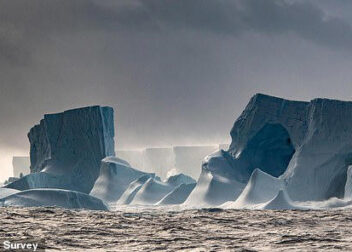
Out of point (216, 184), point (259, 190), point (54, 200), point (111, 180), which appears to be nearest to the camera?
point (54, 200)

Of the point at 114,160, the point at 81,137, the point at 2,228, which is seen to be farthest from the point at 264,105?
the point at 2,228

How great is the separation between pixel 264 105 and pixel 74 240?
2659 cm

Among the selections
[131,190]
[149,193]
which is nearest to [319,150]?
[149,193]

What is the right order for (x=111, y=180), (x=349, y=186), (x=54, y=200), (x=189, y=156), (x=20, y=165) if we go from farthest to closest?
(x=20, y=165), (x=189, y=156), (x=111, y=180), (x=54, y=200), (x=349, y=186)

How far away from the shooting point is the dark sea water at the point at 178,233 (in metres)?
13.4

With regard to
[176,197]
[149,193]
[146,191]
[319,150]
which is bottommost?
[176,197]

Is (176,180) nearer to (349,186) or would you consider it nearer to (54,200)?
(54,200)

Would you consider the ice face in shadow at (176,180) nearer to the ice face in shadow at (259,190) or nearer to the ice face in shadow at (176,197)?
the ice face in shadow at (176,197)

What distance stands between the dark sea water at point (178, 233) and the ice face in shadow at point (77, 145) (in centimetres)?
2917

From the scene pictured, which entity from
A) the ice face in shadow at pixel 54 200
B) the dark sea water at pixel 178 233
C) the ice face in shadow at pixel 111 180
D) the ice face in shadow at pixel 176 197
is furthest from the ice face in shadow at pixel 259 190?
the ice face in shadow at pixel 111 180

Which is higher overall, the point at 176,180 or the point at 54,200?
the point at 176,180

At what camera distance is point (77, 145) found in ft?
172

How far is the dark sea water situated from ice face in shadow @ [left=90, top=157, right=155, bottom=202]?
25.9m

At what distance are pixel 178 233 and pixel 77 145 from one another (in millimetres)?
36754
